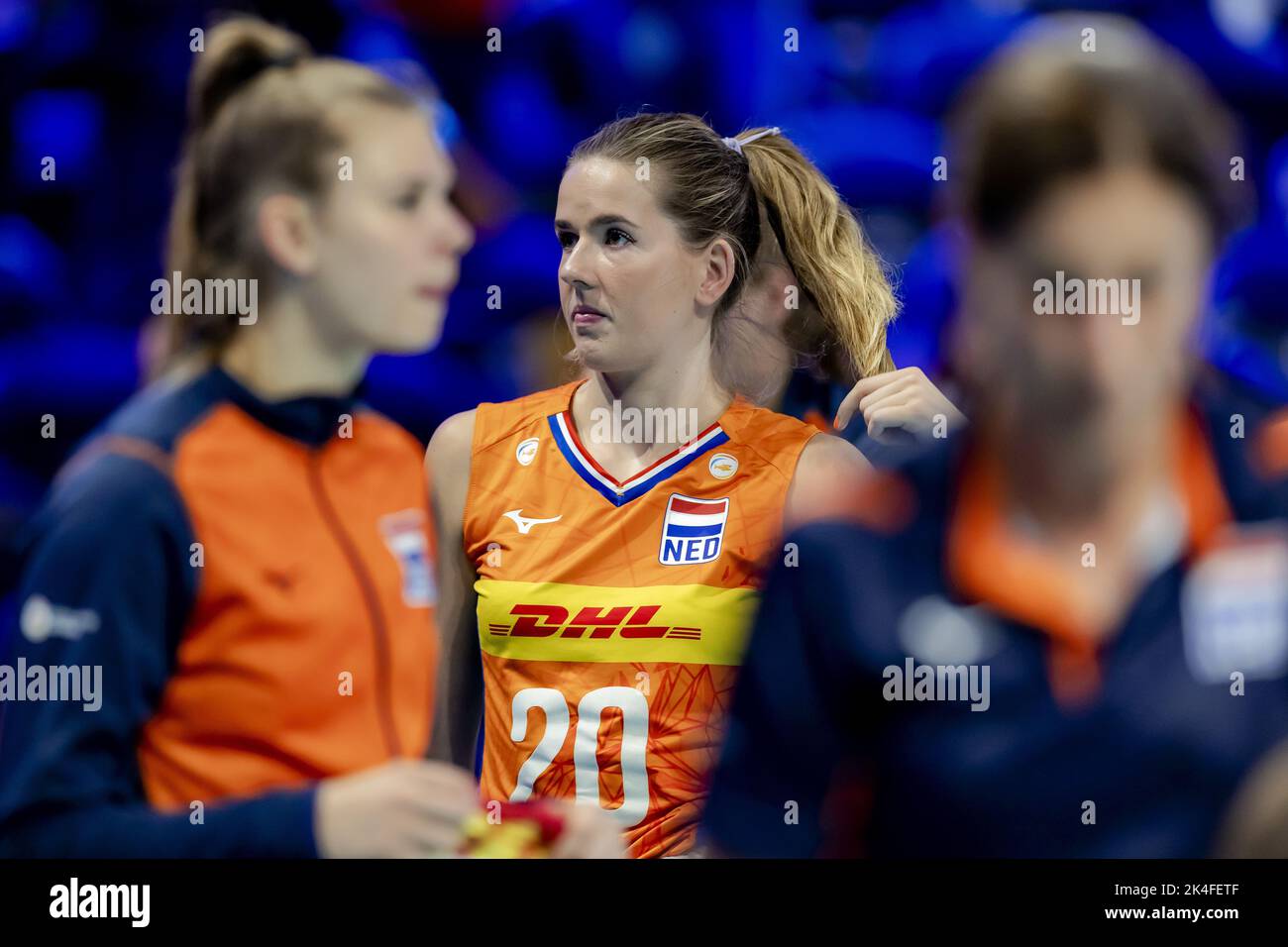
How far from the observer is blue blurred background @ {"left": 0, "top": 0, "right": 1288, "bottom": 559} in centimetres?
233

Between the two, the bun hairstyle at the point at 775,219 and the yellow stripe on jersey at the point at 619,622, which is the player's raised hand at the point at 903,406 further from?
the yellow stripe on jersey at the point at 619,622

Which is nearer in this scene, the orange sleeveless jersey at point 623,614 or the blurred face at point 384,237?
the blurred face at point 384,237

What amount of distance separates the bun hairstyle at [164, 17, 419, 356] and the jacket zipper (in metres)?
0.21

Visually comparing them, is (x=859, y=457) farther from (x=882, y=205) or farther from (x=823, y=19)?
(x=823, y=19)

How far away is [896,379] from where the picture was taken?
2.24 metres

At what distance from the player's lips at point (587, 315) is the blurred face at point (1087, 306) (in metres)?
0.71

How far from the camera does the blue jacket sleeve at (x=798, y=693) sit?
1.59m

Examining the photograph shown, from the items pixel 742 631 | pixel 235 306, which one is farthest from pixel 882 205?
pixel 235 306

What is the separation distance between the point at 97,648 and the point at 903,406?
3.91 ft

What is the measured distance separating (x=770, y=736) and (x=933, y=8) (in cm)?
145

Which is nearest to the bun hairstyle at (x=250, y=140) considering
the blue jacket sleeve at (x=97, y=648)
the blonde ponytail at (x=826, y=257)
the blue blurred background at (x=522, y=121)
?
the blue jacket sleeve at (x=97, y=648)

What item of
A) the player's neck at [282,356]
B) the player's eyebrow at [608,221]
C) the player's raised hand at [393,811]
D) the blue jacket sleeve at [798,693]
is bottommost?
the player's raised hand at [393,811]

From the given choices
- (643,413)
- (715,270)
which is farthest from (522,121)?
(643,413)

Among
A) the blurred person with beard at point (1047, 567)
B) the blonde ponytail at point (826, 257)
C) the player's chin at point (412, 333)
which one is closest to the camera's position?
the blurred person with beard at point (1047, 567)
